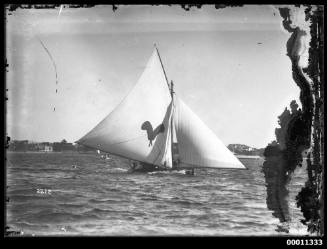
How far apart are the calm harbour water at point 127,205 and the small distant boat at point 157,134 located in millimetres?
1030

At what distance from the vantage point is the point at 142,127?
11.9m

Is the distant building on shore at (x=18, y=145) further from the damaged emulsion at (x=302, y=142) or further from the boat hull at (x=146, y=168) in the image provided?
the damaged emulsion at (x=302, y=142)

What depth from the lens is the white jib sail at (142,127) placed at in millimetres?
11148

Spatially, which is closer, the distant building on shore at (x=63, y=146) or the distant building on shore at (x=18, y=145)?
the distant building on shore at (x=18, y=145)

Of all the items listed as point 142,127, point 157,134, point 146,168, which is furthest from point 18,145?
point 157,134

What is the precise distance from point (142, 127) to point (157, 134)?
0.42m

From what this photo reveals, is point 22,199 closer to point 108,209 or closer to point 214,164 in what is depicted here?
point 108,209

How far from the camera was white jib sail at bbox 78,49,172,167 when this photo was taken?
1115cm

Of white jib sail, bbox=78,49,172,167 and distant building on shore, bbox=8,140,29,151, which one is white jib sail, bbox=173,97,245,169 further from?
distant building on shore, bbox=8,140,29,151

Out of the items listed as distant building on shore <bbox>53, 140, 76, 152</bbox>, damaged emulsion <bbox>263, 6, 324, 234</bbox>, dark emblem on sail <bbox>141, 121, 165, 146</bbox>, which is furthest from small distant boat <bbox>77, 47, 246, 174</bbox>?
damaged emulsion <bbox>263, 6, 324, 234</bbox>

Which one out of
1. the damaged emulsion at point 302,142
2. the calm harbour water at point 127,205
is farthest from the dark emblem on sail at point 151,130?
the damaged emulsion at point 302,142

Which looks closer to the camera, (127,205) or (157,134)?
(127,205)

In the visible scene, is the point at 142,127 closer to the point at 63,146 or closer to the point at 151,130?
the point at 151,130

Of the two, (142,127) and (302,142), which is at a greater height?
(142,127)
